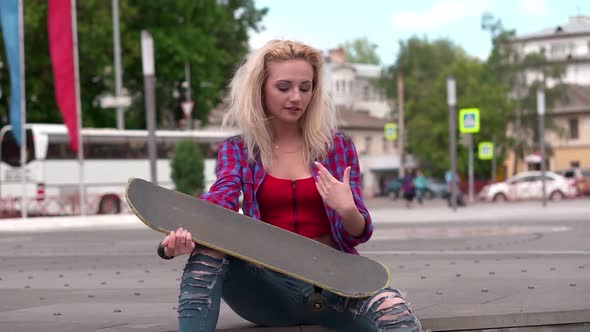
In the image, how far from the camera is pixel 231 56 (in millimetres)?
58469

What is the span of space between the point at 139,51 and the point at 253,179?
155 feet

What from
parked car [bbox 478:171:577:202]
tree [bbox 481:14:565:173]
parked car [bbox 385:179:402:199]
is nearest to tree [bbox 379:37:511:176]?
tree [bbox 481:14:565:173]

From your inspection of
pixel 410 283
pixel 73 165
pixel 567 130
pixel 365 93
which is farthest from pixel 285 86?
pixel 365 93

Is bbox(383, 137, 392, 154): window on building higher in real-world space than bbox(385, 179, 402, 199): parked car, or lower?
higher

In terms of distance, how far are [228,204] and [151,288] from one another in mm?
4343

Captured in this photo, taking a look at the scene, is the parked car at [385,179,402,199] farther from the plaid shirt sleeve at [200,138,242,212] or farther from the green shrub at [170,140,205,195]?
the plaid shirt sleeve at [200,138,242,212]

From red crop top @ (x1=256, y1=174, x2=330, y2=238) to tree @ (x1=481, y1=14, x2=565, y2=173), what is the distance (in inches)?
3335

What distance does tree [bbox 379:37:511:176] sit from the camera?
78.5 meters

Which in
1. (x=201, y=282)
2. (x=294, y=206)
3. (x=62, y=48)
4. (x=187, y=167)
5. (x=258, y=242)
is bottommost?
(x=187, y=167)

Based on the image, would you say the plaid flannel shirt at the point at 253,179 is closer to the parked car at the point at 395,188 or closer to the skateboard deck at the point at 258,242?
the skateboard deck at the point at 258,242

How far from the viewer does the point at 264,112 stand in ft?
17.2

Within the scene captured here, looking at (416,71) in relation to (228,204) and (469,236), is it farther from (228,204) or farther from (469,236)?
(228,204)

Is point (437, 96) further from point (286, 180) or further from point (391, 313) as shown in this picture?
point (391, 313)

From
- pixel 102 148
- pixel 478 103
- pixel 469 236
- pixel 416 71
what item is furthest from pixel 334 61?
pixel 469 236
